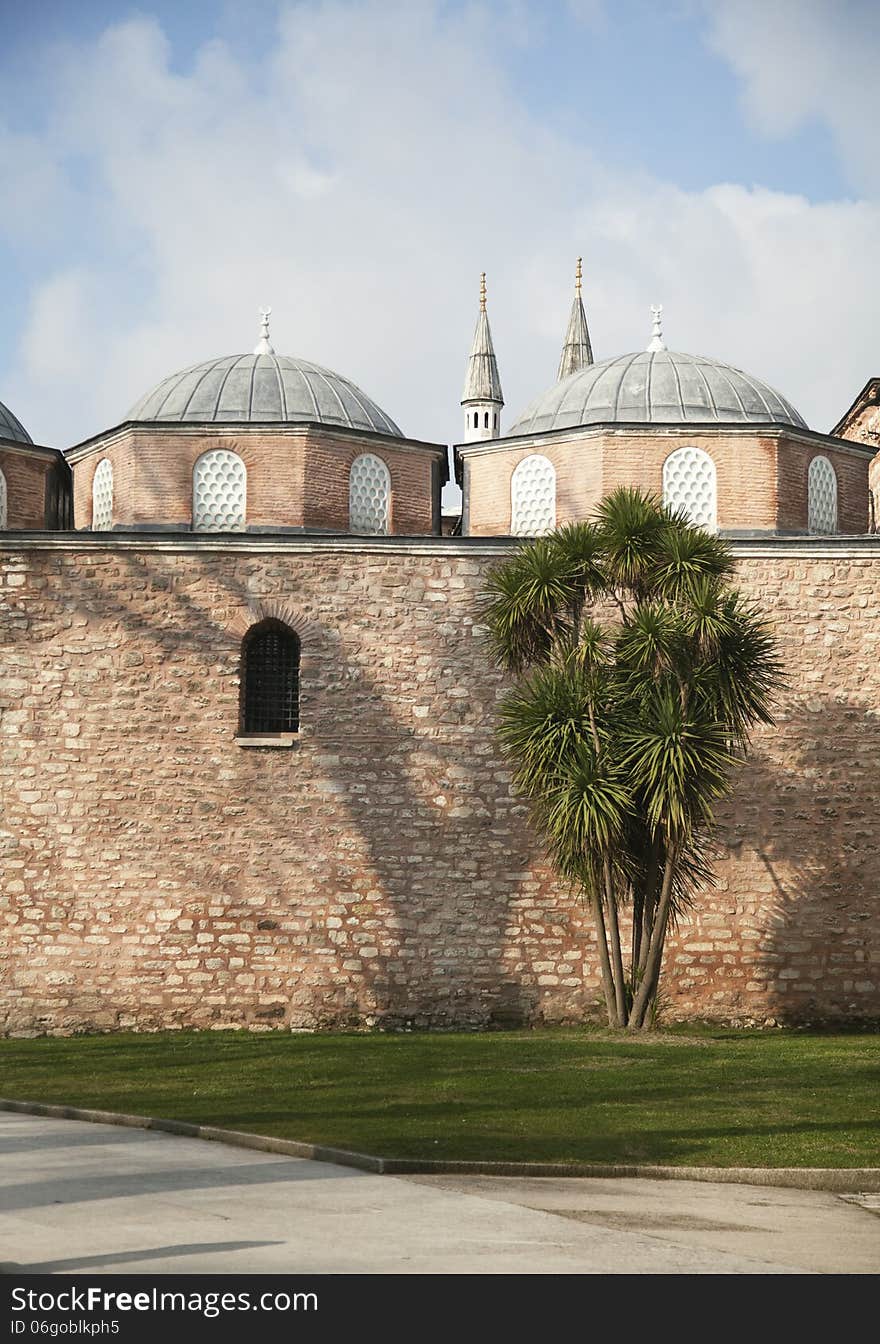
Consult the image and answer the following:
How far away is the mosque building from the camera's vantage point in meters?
17.2

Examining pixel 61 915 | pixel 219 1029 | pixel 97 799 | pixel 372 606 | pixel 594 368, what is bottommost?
pixel 219 1029

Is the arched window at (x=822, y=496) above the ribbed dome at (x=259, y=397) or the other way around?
the other way around

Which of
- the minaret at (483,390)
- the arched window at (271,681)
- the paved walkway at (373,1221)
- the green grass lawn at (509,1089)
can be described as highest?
the minaret at (483,390)

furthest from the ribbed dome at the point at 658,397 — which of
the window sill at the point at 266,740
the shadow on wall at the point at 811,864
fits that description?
the window sill at the point at 266,740

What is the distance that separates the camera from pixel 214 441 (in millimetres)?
19906

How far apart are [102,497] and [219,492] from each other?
1.74 meters

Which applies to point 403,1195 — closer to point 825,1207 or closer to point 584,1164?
point 584,1164

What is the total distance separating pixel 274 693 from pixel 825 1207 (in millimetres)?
10595

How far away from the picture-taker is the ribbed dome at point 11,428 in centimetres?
2200

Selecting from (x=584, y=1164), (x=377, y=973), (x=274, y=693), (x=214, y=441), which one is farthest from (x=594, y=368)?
(x=584, y=1164)

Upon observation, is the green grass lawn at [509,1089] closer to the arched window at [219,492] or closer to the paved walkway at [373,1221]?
the paved walkway at [373,1221]

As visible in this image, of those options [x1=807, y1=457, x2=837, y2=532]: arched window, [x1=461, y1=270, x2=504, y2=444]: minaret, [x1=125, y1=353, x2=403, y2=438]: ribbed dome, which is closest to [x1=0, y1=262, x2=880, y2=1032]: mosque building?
[x1=807, y1=457, x2=837, y2=532]: arched window

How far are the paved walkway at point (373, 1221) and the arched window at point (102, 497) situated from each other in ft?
38.7

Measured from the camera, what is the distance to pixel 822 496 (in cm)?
2012
